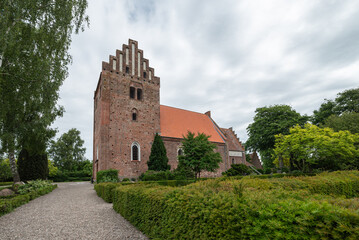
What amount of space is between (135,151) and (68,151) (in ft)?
90.8

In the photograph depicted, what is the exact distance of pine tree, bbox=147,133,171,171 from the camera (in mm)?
19391

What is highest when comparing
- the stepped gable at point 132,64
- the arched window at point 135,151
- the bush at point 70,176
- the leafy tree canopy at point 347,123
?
the stepped gable at point 132,64

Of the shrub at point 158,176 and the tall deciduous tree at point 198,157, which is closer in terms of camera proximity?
the tall deciduous tree at point 198,157

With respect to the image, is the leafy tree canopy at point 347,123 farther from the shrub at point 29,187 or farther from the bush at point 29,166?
the bush at point 29,166

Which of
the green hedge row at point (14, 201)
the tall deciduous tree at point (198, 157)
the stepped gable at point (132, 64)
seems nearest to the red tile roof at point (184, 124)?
the stepped gable at point (132, 64)

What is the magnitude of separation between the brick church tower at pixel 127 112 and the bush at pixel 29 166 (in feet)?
17.5

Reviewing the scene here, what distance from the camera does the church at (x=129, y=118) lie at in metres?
19.3

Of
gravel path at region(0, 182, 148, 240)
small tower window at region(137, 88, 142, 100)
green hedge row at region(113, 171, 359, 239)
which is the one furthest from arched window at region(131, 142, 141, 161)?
green hedge row at region(113, 171, 359, 239)

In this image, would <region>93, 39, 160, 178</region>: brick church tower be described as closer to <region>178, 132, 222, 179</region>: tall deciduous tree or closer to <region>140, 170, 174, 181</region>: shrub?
<region>140, 170, 174, 181</region>: shrub

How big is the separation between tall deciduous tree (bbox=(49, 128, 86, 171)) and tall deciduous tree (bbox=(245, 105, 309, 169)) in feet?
112

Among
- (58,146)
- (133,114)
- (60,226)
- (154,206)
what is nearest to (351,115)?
(133,114)

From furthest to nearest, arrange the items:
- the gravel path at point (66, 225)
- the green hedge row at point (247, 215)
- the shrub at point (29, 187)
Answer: the shrub at point (29, 187), the gravel path at point (66, 225), the green hedge row at point (247, 215)

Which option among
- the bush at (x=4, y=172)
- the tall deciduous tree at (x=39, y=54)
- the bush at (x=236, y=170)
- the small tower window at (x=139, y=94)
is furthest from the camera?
the bush at (x=4, y=172)

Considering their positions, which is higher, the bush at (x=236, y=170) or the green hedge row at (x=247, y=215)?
the green hedge row at (x=247, y=215)
